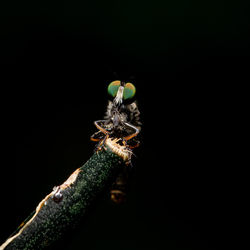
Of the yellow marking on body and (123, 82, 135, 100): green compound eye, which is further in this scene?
(123, 82, 135, 100): green compound eye

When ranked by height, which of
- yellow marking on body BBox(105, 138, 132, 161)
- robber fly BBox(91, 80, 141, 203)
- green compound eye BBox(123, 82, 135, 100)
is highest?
→ green compound eye BBox(123, 82, 135, 100)

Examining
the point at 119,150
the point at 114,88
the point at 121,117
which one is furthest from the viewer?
the point at 114,88

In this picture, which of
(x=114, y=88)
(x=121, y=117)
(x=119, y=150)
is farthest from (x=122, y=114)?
(x=119, y=150)

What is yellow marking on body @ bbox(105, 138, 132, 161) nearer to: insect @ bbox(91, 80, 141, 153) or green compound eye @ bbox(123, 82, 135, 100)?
insect @ bbox(91, 80, 141, 153)

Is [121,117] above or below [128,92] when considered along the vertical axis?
below

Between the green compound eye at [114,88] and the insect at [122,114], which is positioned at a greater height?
the green compound eye at [114,88]

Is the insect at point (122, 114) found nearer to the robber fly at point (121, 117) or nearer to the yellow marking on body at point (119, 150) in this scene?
the robber fly at point (121, 117)

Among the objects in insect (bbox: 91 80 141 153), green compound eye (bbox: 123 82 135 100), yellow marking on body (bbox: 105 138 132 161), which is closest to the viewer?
yellow marking on body (bbox: 105 138 132 161)

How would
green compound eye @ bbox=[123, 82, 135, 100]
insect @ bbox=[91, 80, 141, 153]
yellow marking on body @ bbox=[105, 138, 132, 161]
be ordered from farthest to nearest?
green compound eye @ bbox=[123, 82, 135, 100] < insect @ bbox=[91, 80, 141, 153] < yellow marking on body @ bbox=[105, 138, 132, 161]

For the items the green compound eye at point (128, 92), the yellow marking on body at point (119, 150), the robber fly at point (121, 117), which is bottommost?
the yellow marking on body at point (119, 150)

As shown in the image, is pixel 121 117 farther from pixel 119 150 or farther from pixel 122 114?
pixel 119 150

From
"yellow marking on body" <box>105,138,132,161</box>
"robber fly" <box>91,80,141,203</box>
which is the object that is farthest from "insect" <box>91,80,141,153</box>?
"yellow marking on body" <box>105,138,132,161</box>

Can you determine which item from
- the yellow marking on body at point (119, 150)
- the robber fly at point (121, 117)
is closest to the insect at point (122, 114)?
the robber fly at point (121, 117)

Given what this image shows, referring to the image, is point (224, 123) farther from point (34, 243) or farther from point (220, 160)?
point (34, 243)
